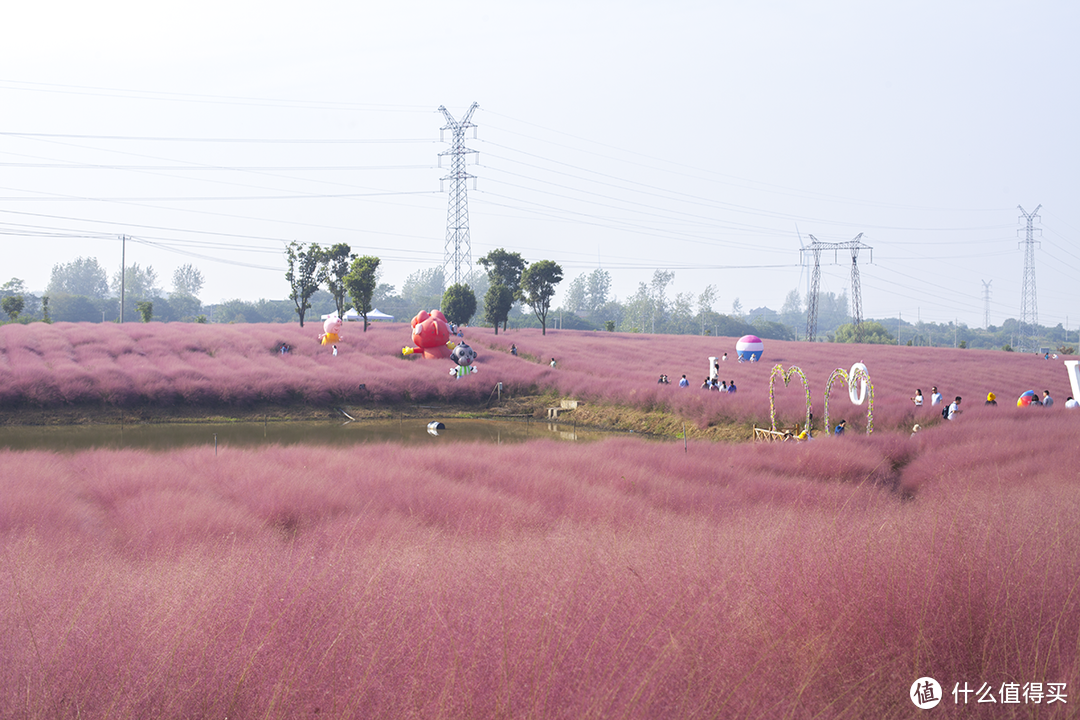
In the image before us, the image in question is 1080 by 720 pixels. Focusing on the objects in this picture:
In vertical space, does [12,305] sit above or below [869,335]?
above

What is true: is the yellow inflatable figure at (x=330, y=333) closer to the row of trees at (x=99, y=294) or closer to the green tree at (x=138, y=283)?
the row of trees at (x=99, y=294)

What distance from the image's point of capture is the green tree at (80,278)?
524 ft

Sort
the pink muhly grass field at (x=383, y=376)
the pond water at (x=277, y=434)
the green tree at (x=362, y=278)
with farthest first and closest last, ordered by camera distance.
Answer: the green tree at (x=362, y=278), the pink muhly grass field at (x=383, y=376), the pond water at (x=277, y=434)

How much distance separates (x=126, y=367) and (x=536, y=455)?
24569 millimetres

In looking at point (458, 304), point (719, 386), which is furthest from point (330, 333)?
point (719, 386)

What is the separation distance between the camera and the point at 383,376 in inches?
1310

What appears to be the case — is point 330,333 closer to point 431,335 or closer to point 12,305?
point 431,335

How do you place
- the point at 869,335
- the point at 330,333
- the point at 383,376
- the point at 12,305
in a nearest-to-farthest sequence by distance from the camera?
1. the point at 383,376
2. the point at 330,333
3. the point at 12,305
4. the point at 869,335

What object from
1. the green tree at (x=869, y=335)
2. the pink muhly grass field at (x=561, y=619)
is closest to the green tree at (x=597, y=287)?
the green tree at (x=869, y=335)

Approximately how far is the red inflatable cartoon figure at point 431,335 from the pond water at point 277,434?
5.94 m

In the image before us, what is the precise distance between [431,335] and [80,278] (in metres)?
165

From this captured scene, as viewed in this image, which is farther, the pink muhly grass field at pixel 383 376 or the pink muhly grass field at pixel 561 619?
the pink muhly grass field at pixel 383 376

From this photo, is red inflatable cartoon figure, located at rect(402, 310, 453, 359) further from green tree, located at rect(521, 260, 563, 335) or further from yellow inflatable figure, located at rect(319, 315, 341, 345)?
green tree, located at rect(521, 260, 563, 335)

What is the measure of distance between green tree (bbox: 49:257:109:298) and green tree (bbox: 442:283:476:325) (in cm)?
14124
